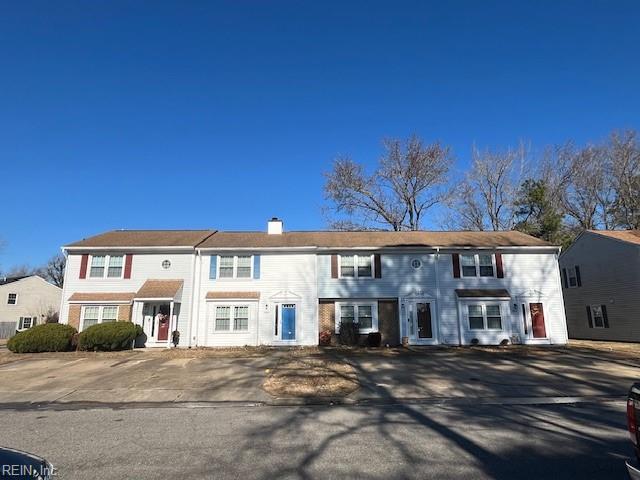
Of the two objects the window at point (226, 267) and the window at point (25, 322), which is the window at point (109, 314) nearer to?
the window at point (226, 267)

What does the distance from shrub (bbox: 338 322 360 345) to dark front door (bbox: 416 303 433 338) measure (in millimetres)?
3514

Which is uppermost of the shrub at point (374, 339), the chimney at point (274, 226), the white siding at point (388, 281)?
the chimney at point (274, 226)

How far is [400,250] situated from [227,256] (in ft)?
33.1

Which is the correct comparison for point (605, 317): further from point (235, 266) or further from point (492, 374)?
point (235, 266)

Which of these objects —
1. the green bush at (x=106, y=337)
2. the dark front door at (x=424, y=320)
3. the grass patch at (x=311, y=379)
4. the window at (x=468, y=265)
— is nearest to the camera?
the grass patch at (x=311, y=379)

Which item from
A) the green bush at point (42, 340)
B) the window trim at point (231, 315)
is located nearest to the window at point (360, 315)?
the window trim at point (231, 315)

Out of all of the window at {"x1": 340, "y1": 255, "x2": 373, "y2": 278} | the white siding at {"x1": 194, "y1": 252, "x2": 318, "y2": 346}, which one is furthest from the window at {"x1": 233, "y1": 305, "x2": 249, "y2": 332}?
the window at {"x1": 340, "y1": 255, "x2": 373, "y2": 278}

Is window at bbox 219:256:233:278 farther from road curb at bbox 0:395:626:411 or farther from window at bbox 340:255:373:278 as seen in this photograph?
road curb at bbox 0:395:626:411

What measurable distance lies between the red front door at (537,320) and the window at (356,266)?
9.37 meters

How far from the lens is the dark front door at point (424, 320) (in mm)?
22406

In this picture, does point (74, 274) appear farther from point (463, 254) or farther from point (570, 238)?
→ point (570, 238)

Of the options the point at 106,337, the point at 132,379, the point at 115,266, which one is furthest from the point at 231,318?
the point at 132,379

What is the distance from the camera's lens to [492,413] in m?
8.92

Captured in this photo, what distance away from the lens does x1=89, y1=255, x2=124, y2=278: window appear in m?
23.1
